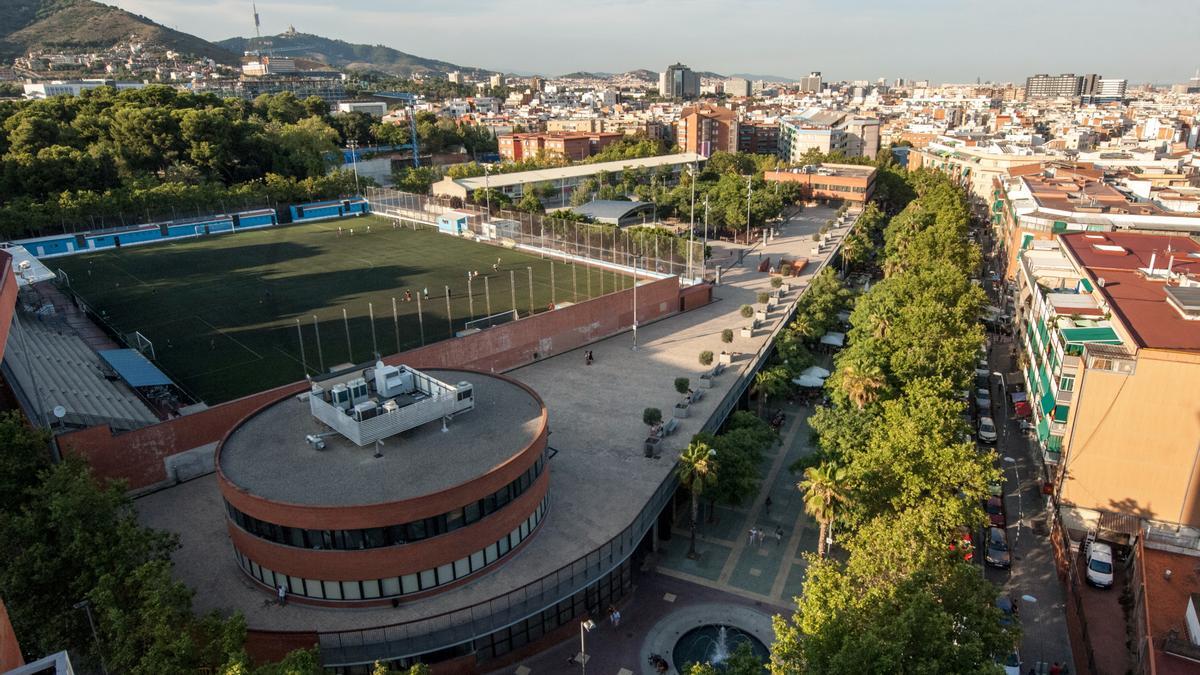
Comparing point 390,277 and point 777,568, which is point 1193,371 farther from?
point 390,277

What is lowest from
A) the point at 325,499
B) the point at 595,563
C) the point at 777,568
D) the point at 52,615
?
the point at 777,568

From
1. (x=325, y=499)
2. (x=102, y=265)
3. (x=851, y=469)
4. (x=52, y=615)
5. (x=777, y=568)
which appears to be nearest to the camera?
(x=52, y=615)

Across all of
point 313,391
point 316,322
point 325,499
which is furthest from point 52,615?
point 316,322

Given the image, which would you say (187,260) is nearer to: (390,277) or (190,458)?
(390,277)

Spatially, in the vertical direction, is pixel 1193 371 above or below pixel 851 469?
above

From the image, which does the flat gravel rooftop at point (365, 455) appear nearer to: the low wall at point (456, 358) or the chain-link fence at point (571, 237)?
the low wall at point (456, 358)

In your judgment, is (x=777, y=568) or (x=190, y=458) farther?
(x=190, y=458)

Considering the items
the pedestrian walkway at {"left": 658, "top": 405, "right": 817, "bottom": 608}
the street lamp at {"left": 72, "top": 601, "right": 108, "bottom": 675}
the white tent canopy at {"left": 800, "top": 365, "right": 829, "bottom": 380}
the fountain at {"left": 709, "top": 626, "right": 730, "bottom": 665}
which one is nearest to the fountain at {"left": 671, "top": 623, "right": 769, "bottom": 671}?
the fountain at {"left": 709, "top": 626, "right": 730, "bottom": 665}

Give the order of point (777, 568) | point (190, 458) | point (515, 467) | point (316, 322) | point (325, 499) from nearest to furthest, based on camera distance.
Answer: point (325, 499), point (515, 467), point (777, 568), point (190, 458), point (316, 322)

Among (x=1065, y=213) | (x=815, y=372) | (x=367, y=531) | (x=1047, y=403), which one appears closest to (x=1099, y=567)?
(x=1047, y=403)
